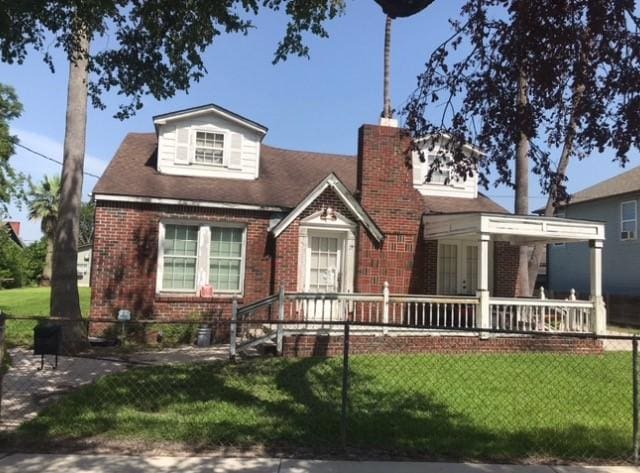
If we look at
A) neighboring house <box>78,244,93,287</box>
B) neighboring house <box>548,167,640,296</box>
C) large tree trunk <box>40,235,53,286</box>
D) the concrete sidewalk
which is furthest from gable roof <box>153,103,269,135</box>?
neighboring house <box>78,244,93,287</box>

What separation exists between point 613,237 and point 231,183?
718 inches

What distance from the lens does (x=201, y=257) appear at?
13625 millimetres

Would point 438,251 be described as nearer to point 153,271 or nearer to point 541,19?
point 153,271

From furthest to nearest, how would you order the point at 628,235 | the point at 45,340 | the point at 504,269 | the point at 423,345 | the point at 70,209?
the point at 628,235, the point at 504,269, the point at 70,209, the point at 423,345, the point at 45,340

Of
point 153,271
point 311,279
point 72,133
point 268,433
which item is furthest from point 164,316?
point 268,433

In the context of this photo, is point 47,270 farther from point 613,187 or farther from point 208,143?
point 613,187

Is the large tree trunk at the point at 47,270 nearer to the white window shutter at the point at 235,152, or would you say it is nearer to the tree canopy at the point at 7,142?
the tree canopy at the point at 7,142

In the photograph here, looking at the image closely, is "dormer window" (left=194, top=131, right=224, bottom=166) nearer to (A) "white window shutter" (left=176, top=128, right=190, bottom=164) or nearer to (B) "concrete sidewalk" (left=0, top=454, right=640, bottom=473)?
(A) "white window shutter" (left=176, top=128, right=190, bottom=164)

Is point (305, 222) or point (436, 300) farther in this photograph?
point (305, 222)

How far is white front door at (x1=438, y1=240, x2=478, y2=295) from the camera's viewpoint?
14984 mm

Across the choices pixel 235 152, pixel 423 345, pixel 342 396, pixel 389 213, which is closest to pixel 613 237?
pixel 389 213

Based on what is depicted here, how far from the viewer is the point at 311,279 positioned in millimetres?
13961

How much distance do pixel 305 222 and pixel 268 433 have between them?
8242 mm

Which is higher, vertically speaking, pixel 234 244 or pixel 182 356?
pixel 234 244
